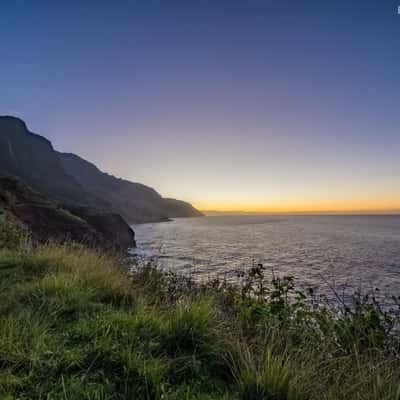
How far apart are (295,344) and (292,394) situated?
137cm

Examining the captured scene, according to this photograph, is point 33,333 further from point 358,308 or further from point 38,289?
point 358,308

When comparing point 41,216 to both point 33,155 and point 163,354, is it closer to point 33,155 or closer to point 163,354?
point 163,354

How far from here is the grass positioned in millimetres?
2141

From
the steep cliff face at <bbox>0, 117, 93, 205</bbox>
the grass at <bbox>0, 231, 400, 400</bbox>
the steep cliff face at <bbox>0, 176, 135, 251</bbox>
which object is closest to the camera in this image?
the grass at <bbox>0, 231, 400, 400</bbox>

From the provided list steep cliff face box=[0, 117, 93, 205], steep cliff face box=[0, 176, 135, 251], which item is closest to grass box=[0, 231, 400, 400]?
steep cliff face box=[0, 176, 135, 251]

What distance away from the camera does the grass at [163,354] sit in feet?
7.02

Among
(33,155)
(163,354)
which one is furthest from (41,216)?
(33,155)

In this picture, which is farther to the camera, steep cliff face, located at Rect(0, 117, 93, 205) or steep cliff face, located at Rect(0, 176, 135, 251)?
steep cliff face, located at Rect(0, 117, 93, 205)

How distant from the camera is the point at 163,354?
2668 millimetres

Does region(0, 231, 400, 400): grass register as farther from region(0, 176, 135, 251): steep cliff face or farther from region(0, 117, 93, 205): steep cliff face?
region(0, 117, 93, 205): steep cliff face

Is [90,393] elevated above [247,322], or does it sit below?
above

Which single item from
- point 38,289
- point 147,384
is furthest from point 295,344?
point 38,289

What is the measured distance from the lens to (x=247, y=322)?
3.93 m

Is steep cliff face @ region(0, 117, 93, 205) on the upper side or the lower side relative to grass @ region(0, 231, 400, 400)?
upper
